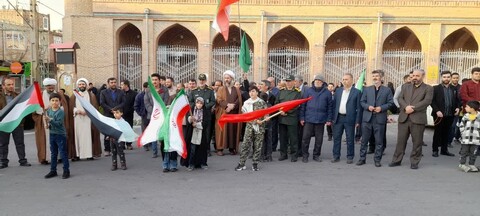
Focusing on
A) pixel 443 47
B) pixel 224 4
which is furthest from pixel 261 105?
pixel 443 47

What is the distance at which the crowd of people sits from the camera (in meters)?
6.53

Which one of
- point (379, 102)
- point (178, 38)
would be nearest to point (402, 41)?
point (178, 38)

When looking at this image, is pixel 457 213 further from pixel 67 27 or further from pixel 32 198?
pixel 67 27

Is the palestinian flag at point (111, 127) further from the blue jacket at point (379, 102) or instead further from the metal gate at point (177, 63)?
the metal gate at point (177, 63)

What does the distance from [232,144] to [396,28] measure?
1905 cm

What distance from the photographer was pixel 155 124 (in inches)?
256

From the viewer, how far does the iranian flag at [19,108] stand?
6.41 metres

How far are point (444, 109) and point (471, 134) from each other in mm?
1520

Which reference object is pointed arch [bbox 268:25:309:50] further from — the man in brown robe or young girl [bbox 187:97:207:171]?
young girl [bbox 187:97:207:171]

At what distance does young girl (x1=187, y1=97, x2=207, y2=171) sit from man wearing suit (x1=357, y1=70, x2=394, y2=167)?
3.04 metres

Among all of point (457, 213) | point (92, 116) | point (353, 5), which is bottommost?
point (457, 213)

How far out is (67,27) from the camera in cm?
2228

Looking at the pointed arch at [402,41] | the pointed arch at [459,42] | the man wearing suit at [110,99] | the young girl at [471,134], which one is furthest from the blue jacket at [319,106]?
the pointed arch at [459,42]

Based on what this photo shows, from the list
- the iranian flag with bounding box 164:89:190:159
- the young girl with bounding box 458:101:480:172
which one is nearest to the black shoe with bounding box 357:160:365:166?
the young girl with bounding box 458:101:480:172
